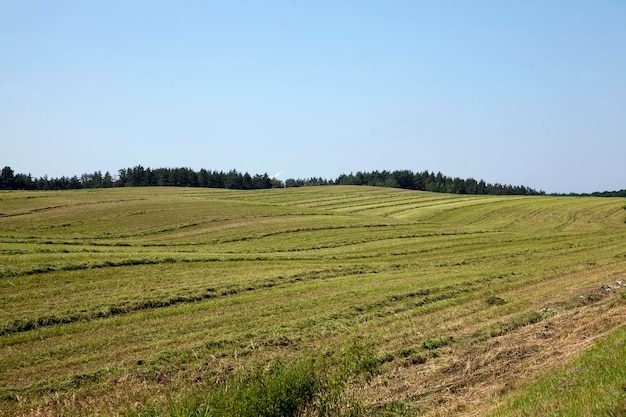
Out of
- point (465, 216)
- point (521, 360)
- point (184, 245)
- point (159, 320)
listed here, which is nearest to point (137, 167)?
point (465, 216)

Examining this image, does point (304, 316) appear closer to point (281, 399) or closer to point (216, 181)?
point (281, 399)

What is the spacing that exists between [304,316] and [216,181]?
127707 mm

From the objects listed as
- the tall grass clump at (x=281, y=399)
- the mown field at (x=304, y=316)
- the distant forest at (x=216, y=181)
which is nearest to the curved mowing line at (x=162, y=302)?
the mown field at (x=304, y=316)

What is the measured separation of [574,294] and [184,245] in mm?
27912

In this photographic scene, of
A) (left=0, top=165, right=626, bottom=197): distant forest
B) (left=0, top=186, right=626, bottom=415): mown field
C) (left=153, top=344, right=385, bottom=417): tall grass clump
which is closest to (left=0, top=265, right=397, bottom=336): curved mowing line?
(left=0, top=186, right=626, bottom=415): mown field

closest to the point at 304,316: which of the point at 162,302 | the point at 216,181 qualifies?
the point at 162,302

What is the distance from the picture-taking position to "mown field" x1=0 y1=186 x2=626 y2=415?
1088cm

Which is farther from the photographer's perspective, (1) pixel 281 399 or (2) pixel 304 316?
(2) pixel 304 316

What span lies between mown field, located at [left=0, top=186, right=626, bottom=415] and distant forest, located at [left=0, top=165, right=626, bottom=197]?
91.5 meters

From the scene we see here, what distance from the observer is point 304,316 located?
686 inches

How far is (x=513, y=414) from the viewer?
7855 millimetres

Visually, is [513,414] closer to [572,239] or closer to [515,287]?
[515,287]

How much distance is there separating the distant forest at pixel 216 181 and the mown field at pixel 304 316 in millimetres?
91501

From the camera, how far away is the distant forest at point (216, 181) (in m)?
123
